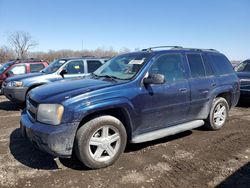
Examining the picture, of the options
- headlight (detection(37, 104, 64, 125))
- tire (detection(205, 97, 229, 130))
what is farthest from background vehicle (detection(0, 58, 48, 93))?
tire (detection(205, 97, 229, 130))

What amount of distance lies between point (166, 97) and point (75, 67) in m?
5.25

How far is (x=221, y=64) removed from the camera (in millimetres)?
6211

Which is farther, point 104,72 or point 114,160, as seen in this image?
point 104,72

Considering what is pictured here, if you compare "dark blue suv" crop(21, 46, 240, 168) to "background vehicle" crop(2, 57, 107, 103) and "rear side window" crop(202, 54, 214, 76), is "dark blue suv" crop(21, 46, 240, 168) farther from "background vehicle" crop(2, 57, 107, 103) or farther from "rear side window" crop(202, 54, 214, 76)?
"background vehicle" crop(2, 57, 107, 103)

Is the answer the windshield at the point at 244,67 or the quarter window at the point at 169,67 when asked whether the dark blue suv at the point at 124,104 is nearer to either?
the quarter window at the point at 169,67

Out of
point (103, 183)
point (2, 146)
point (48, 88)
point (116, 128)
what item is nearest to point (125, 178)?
point (103, 183)

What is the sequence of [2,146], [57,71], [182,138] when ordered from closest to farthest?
[2,146] < [182,138] < [57,71]

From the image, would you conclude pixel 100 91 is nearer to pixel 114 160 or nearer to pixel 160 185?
pixel 114 160

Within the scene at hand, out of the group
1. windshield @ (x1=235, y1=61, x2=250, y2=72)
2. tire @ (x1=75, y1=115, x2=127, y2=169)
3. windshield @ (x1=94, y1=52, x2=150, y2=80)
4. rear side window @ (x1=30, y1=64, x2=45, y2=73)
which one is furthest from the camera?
rear side window @ (x1=30, y1=64, x2=45, y2=73)

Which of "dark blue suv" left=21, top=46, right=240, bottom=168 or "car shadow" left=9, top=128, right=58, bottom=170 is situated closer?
"dark blue suv" left=21, top=46, right=240, bottom=168

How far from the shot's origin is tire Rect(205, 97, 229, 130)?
5895 mm

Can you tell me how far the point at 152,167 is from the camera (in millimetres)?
4105

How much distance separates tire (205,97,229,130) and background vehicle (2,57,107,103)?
3.45m

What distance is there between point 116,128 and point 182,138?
2028 mm
